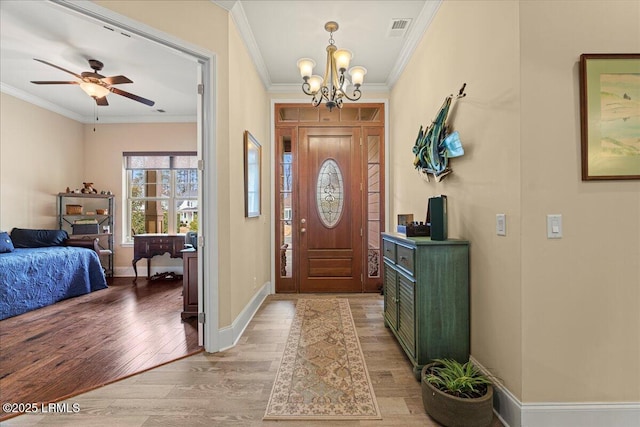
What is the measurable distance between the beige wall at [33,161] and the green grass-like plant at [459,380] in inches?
235

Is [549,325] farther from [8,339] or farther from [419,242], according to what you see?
[8,339]

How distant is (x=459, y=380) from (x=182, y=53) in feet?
10.0

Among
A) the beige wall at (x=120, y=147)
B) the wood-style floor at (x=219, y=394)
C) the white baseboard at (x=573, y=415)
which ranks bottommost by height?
the wood-style floor at (x=219, y=394)

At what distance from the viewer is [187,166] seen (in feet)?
19.2

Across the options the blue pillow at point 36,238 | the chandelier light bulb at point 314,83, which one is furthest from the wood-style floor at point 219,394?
the blue pillow at point 36,238

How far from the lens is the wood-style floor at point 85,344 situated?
2.16 metres

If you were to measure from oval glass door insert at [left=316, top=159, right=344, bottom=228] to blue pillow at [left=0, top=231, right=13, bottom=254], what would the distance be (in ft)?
13.9

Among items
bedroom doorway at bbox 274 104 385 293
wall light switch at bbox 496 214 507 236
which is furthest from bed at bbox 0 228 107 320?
wall light switch at bbox 496 214 507 236

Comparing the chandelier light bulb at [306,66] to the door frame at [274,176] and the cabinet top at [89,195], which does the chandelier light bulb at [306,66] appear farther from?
the cabinet top at [89,195]

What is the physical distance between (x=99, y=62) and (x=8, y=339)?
10.4 ft

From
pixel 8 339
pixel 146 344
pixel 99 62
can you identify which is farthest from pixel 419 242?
pixel 99 62

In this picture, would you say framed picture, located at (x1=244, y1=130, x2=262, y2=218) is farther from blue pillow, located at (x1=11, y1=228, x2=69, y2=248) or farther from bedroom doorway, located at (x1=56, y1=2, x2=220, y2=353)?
blue pillow, located at (x1=11, y1=228, x2=69, y2=248)

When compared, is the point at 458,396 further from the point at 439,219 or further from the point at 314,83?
the point at 314,83

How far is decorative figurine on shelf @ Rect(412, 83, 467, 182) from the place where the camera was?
2.21 m
